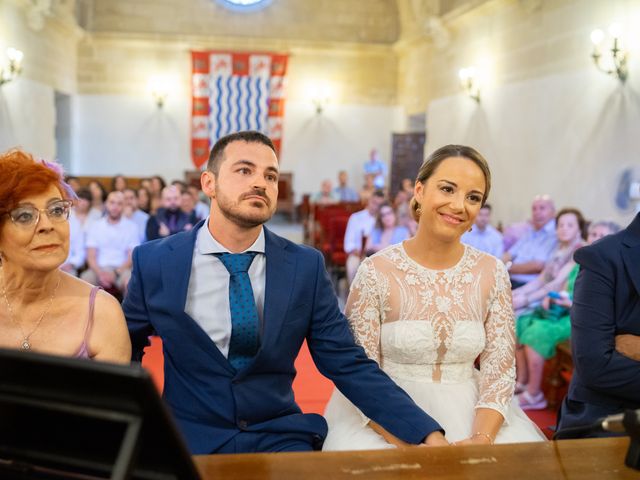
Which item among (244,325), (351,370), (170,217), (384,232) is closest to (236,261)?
(244,325)

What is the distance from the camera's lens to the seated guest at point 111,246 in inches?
255

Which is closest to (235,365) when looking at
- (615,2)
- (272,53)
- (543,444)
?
(543,444)

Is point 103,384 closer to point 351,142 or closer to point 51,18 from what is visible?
point 51,18

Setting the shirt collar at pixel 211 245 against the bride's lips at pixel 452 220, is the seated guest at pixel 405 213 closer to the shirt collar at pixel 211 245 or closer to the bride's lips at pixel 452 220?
the bride's lips at pixel 452 220

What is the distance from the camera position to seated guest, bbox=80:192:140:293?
6.48 m

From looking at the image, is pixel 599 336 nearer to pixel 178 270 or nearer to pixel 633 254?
pixel 633 254

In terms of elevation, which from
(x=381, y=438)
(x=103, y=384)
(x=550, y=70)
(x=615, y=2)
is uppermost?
(x=615, y=2)

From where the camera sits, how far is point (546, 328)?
4.57 metres

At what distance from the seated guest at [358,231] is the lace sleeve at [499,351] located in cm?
523

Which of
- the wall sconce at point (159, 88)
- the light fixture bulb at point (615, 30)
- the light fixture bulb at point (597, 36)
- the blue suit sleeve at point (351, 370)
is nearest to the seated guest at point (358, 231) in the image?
the light fixture bulb at point (597, 36)

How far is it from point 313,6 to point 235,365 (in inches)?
563

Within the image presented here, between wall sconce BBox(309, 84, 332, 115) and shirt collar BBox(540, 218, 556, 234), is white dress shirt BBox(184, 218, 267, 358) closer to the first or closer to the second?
shirt collar BBox(540, 218, 556, 234)

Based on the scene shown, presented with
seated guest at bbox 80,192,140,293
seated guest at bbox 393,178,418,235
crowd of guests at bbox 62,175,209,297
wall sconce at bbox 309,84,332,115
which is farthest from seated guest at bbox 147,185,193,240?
wall sconce at bbox 309,84,332,115

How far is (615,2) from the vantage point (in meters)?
7.19
